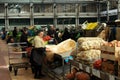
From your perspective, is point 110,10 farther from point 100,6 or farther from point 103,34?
point 103,34

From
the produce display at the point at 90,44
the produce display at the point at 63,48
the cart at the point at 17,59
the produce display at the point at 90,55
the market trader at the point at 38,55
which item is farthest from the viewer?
the cart at the point at 17,59

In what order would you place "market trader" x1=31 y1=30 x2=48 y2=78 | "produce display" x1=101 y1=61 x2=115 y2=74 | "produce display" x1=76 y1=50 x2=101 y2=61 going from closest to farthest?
"produce display" x1=101 y1=61 x2=115 y2=74
"produce display" x1=76 y1=50 x2=101 y2=61
"market trader" x1=31 y1=30 x2=48 y2=78

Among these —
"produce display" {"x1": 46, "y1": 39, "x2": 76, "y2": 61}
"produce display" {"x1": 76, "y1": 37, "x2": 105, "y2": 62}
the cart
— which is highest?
"produce display" {"x1": 76, "y1": 37, "x2": 105, "y2": 62}

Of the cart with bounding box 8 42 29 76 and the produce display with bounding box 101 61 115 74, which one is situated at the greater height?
the produce display with bounding box 101 61 115 74

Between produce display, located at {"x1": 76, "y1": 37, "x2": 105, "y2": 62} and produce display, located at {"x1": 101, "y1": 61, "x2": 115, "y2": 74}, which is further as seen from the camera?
produce display, located at {"x1": 76, "y1": 37, "x2": 105, "y2": 62}

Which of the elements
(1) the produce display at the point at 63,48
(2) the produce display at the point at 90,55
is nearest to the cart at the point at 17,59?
(1) the produce display at the point at 63,48

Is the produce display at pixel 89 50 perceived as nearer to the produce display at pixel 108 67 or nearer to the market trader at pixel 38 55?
the produce display at pixel 108 67

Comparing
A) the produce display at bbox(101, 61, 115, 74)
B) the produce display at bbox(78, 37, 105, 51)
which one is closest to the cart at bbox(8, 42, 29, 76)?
the produce display at bbox(78, 37, 105, 51)

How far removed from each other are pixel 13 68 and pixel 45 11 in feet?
108

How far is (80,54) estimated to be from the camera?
6.43 m

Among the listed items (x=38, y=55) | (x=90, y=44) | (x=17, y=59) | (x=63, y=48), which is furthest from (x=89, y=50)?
(x=17, y=59)

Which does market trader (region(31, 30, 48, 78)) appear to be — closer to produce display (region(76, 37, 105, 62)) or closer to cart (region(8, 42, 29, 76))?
cart (region(8, 42, 29, 76))

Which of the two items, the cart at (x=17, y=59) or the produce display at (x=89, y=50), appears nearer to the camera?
the produce display at (x=89, y=50)

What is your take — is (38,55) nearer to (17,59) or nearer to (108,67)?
(17,59)
